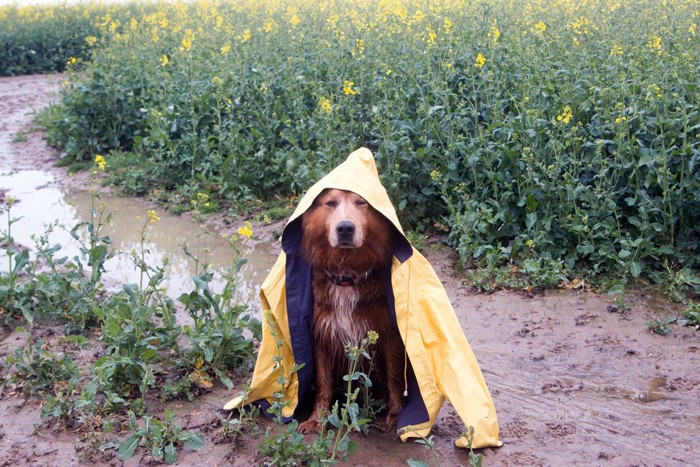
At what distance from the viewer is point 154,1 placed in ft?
79.9

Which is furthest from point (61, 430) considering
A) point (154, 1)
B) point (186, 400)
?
point (154, 1)

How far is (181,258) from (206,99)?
Answer: 2.64 meters

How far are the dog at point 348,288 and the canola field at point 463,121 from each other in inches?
91.7

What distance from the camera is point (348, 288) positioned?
3977 mm

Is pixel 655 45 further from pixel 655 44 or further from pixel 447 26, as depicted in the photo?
pixel 447 26

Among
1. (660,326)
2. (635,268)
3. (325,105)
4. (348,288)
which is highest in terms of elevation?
(325,105)

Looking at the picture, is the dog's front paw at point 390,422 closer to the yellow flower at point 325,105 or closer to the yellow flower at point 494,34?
the yellow flower at point 325,105

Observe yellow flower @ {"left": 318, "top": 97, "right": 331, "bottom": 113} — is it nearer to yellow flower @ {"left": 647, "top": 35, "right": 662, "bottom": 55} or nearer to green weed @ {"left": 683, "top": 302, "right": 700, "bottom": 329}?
yellow flower @ {"left": 647, "top": 35, "right": 662, "bottom": 55}

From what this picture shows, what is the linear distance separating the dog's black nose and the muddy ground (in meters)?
1.14

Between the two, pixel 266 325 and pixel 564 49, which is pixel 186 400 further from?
pixel 564 49

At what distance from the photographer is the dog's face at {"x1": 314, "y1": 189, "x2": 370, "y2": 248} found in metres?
3.70

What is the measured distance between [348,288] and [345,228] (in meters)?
0.43

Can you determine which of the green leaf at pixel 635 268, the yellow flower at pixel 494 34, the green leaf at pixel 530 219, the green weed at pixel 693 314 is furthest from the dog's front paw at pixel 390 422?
the yellow flower at pixel 494 34

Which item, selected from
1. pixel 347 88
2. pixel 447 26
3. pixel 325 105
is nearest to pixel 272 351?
pixel 325 105
